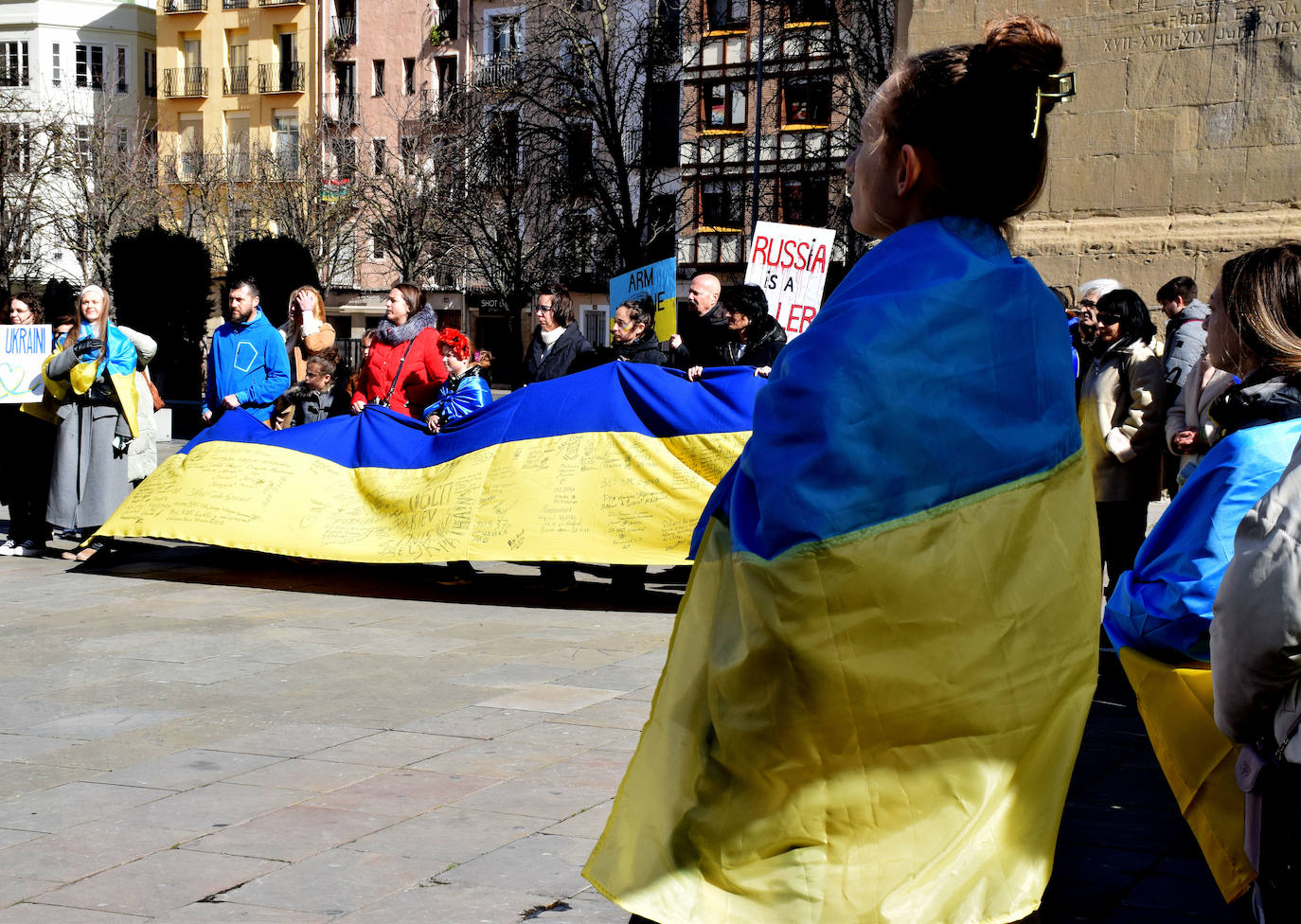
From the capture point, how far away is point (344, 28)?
61.4 meters

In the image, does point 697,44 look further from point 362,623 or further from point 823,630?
point 823,630

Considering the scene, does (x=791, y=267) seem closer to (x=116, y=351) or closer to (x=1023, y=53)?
(x=116, y=351)

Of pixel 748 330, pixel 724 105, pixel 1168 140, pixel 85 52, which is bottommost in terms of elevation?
pixel 748 330

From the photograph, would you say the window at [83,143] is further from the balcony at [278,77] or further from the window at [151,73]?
the window at [151,73]

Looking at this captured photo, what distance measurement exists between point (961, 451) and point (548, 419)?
7.00m

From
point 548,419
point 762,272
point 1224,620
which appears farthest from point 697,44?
point 1224,620

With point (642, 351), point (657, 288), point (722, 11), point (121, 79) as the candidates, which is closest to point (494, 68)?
point (722, 11)

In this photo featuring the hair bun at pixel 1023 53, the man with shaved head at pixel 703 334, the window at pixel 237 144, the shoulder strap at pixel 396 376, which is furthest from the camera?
the window at pixel 237 144

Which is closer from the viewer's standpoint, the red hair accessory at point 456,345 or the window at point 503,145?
the red hair accessory at point 456,345

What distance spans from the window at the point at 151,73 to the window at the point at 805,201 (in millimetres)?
35272

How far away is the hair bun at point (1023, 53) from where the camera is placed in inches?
79.7

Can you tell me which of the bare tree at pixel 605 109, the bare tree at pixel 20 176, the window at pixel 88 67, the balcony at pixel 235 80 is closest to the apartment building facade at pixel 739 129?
the bare tree at pixel 605 109

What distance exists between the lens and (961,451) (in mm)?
1943

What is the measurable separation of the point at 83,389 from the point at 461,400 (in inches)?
104
